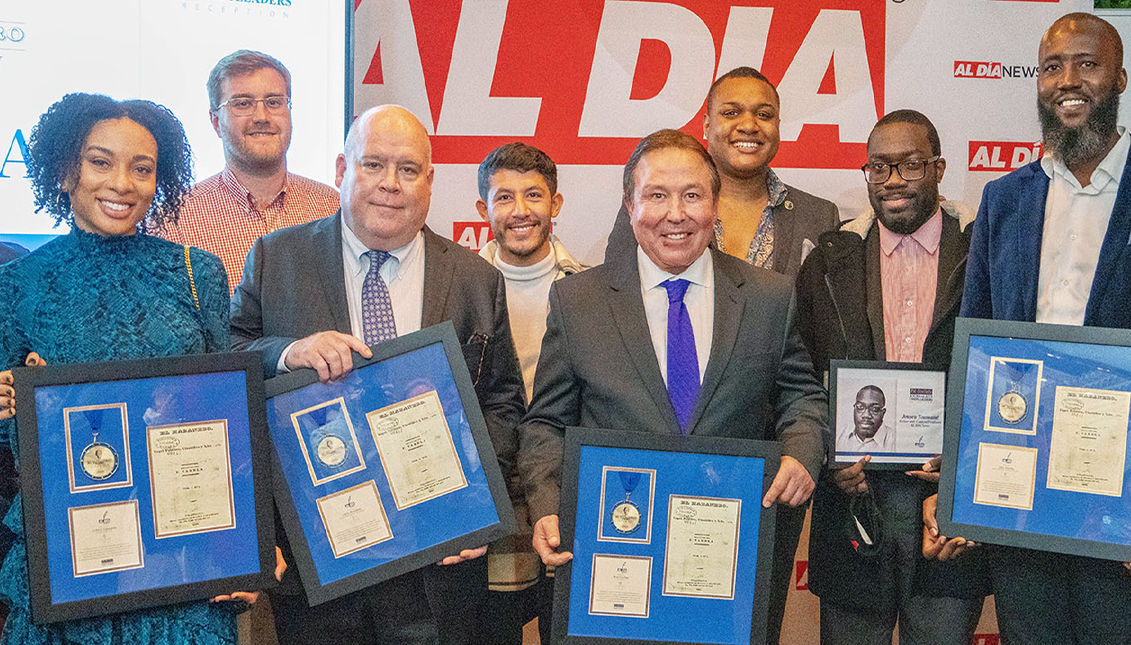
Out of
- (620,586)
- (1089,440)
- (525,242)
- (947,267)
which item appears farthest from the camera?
(525,242)

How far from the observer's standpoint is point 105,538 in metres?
2.33

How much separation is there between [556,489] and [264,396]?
0.85 metres

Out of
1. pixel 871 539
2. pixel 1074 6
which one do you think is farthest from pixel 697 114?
pixel 871 539

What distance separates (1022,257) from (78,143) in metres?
2.78

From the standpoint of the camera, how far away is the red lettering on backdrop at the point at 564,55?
4.92m

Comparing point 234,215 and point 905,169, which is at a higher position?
point 905,169

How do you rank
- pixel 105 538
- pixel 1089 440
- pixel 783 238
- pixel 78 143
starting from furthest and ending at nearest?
pixel 783 238 → pixel 1089 440 → pixel 78 143 → pixel 105 538

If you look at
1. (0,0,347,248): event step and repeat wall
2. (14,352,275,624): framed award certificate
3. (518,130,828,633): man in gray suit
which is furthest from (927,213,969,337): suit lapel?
(0,0,347,248): event step and repeat wall

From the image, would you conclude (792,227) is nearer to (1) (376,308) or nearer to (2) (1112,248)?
(2) (1112,248)

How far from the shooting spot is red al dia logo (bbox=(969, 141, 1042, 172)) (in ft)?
17.3

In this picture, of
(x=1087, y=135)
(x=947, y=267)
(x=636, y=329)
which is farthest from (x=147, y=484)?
(x=1087, y=135)

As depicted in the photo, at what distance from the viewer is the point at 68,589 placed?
2.29 meters

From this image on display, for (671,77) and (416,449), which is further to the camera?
(671,77)

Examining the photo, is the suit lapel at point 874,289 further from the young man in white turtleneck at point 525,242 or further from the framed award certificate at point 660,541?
the young man in white turtleneck at point 525,242
